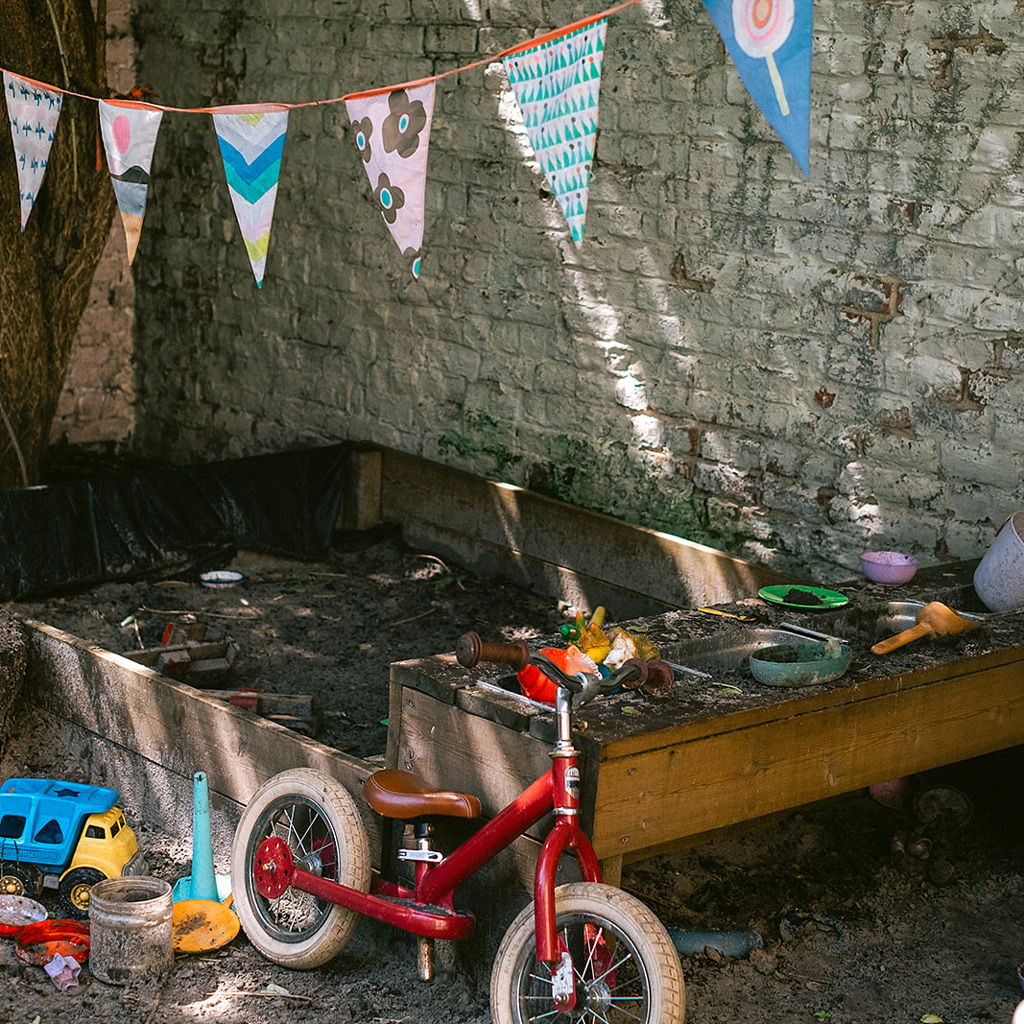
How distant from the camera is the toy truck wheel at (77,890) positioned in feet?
11.2

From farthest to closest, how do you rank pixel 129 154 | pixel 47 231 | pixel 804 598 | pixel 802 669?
pixel 47 231
pixel 129 154
pixel 804 598
pixel 802 669

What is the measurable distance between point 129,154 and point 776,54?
252 centimetres

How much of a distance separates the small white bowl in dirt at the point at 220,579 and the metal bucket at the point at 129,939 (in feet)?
9.18

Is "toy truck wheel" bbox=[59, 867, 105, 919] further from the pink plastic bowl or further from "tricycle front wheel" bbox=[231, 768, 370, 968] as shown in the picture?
the pink plastic bowl

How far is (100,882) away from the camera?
328 centimetres

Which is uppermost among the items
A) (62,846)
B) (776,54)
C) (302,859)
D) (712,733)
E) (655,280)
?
(776,54)

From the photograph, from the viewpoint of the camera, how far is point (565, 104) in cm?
345

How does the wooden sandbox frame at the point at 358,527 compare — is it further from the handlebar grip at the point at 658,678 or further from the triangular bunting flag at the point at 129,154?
the triangular bunting flag at the point at 129,154

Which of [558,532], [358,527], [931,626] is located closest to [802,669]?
[931,626]

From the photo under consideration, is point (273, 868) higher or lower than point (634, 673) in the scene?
lower

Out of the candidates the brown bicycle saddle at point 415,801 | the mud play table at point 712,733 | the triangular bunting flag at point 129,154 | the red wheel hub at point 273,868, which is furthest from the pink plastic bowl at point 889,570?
the triangular bunting flag at point 129,154

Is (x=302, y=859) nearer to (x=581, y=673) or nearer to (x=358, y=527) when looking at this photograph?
(x=581, y=673)

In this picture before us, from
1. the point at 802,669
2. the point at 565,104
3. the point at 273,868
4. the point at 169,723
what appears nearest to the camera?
the point at 802,669

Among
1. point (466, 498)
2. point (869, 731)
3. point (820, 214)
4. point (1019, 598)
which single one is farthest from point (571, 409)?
point (869, 731)
